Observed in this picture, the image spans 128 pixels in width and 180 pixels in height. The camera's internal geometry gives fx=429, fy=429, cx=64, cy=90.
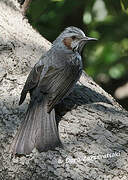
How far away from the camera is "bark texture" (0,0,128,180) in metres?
3.16

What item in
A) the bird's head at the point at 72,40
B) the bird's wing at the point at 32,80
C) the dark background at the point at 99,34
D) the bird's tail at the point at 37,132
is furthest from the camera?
the dark background at the point at 99,34

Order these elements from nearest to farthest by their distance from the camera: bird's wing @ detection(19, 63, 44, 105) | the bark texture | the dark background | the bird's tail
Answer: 1. the bark texture
2. the bird's tail
3. bird's wing @ detection(19, 63, 44, 105)
4. the dark background

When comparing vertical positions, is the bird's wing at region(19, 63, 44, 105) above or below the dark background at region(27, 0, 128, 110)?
above

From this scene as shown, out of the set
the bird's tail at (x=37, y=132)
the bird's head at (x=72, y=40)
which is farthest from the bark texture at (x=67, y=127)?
the bird's head at (x=72, y=40)

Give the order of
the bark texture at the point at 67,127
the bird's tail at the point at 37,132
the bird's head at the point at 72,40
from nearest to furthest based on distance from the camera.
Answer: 1. the bark texture at the point at 67,127
2. the bird's tail at the point at 37,132
3. the bird's head at the point at 72,40

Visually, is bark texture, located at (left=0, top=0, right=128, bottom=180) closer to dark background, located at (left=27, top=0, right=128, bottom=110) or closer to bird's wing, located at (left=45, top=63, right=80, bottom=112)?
bird's wing, located at (left=45, top=63, right=80, bottom=112)

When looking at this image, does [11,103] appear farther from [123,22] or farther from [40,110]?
[123,22]

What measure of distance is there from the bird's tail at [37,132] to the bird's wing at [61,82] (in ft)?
0.31

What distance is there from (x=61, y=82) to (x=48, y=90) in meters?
0.17

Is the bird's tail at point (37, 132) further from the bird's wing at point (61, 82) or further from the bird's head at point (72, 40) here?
the bird's head at point (72, 40)

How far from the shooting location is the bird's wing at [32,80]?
12.7 feet

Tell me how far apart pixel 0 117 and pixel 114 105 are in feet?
4.00

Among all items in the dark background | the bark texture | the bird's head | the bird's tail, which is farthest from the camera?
the dark background

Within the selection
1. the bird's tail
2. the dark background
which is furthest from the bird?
the dark background
